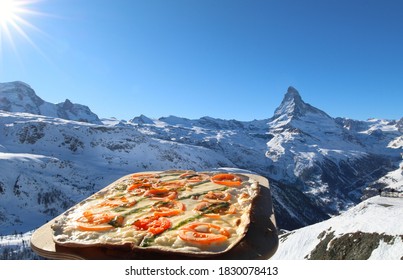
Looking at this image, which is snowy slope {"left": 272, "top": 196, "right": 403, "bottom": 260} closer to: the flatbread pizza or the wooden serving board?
the flatbread pizza

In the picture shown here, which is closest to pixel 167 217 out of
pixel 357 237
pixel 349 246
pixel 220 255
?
pixel 220 255

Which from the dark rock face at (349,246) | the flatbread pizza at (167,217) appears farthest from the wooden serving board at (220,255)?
the dark rock face at (349,246)

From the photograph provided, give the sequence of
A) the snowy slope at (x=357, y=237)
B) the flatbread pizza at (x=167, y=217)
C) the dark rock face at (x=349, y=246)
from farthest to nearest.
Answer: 1. the dark rock face at (x=349, y=246)
2. the snowy slope at (x=357, y=237)
3. the flatbread pizza at (x=167, y=217)

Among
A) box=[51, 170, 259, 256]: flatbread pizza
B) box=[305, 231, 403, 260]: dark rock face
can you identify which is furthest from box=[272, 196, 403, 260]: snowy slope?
box=[51, 170, 259, 256]: flatbread pizza

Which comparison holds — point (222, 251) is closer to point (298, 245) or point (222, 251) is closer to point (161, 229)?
point (161, 229)

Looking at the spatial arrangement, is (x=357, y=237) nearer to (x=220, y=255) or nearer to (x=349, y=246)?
(x=349, y=246)

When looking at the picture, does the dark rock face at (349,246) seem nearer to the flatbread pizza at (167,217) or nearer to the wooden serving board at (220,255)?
the flatbread pizza at (167,217)
